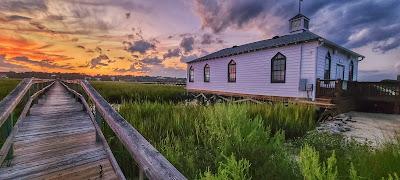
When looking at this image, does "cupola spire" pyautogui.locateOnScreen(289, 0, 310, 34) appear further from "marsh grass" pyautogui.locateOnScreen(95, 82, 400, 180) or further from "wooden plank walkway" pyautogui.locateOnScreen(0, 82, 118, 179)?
"wooden plank walkway" pyautogui.locateOnScreen(0, 82, 118, 179)

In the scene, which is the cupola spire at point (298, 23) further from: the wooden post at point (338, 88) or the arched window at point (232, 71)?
the wooden post at point (338, 88)

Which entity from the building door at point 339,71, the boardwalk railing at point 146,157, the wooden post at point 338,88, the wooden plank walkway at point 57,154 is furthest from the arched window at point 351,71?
the boardwalk railing at point 146,157

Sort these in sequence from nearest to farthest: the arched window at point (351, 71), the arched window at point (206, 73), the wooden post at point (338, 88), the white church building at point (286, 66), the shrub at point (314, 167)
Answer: the shrub at point (314, 167) < the wooden post at point (338, 88) < the white church building at point (286, 66) < the arched window at point (351, 71) < the arched window at point (206, 73)

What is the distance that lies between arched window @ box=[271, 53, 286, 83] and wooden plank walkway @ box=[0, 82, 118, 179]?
12.4 metres

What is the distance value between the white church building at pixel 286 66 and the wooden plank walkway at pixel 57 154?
12.0m

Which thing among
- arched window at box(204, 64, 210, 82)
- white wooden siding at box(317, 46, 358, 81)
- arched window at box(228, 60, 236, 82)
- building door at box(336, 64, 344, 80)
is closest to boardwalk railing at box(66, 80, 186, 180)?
white wooden siding at box(317, 46, 358, 81)

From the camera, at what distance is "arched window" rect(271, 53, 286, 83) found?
1568 cm

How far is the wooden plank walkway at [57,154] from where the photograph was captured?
10.7 ft

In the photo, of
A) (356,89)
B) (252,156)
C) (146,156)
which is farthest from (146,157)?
(356,89)

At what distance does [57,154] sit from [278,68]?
14217mm

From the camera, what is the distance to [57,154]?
3.99m

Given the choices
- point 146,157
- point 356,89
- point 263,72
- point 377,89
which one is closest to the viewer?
point 146,157

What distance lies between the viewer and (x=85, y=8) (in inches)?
449

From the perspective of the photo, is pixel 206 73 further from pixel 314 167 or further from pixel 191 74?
pixel 314 167
